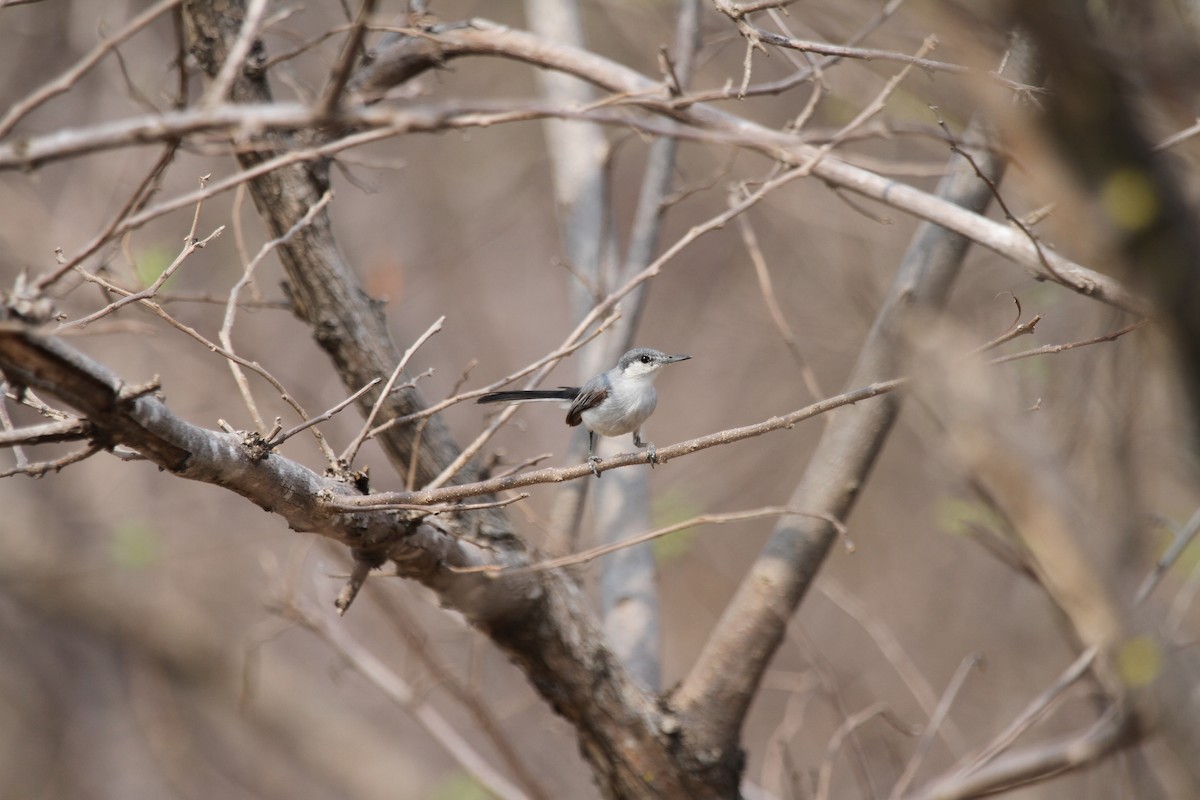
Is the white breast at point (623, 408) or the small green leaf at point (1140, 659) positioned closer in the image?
the small green leaf at point (1140, 659)

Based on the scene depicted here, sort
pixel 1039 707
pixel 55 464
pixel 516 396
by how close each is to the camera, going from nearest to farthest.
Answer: pixel 55 464, pixel 1039 707, pixel 516 396

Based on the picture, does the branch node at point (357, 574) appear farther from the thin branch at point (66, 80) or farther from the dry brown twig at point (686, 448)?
the thin branch at point (66, 80)

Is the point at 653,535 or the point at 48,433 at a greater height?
the point at 653,535

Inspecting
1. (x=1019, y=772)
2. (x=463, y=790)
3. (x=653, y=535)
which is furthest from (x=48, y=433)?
(x=463, y=790)

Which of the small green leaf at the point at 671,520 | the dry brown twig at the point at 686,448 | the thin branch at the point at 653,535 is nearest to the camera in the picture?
the dry brown twig at the point at 686,448

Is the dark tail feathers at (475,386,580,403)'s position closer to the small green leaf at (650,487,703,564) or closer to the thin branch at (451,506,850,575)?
the thin branch at (451,506,850,575)

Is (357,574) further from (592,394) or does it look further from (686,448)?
(592,394)

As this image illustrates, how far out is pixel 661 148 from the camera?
13.2 ft

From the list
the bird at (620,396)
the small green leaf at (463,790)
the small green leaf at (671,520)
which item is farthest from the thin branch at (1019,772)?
the small green leaf at (463,790)

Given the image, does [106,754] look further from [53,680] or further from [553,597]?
[553,597]

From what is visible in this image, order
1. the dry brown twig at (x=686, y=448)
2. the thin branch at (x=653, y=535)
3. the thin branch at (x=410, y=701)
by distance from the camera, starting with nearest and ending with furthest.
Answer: the dry brown twig at (x=686, y=448), the thin branch at (x=653, y=535), the thin branch at (x=410, y=701)

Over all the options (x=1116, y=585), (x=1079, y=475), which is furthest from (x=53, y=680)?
(x=1116, y=585)

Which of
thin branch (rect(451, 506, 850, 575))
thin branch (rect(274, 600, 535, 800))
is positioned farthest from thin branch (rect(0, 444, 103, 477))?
thin branch (rect(274, 600, 535, 800))

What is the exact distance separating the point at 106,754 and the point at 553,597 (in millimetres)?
7728
